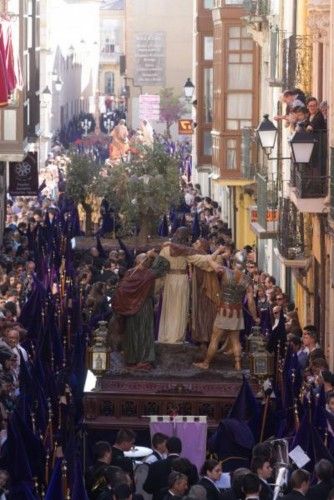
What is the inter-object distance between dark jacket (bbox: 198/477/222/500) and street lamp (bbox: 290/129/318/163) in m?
10.0

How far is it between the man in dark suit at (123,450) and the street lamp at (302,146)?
8223 mm

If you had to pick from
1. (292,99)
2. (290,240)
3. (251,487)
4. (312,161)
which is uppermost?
(292,99)

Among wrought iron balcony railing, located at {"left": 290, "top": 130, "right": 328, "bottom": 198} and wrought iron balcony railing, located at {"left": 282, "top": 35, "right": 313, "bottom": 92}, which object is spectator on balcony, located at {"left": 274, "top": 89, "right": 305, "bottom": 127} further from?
wrought iron balcony railing, located at {"left": 282, "top": 35, "right": 313, "bottom": 92}

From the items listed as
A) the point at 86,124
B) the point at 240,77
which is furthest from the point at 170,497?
the point at 86,124

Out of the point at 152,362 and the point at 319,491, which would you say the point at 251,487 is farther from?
the point at 152,362

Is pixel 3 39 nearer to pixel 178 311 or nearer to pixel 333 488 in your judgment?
pixel 178 311

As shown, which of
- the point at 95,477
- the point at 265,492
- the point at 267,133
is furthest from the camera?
A: the point at 267,133

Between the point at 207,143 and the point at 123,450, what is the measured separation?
33.6m

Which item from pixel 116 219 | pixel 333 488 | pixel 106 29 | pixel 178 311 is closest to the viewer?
pixel 333 488

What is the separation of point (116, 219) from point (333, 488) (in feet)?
88.0

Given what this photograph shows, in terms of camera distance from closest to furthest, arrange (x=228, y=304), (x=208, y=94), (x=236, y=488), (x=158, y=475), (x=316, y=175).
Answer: (x=236, y=488), (x=158, y=475), (x=228, y=304), (x=316, y=175), (x=208, y=94)

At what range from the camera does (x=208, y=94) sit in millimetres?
51125

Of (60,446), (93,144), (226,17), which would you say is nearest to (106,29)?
(93,144)

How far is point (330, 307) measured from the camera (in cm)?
2766
